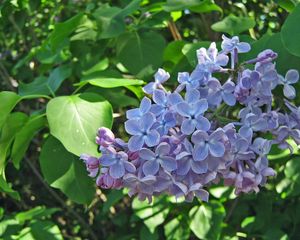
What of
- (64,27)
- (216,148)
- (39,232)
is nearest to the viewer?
(216,148)

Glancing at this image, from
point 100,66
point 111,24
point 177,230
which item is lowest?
point 177,230

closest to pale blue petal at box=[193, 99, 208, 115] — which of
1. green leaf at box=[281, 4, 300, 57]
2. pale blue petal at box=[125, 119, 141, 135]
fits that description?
pale blue petal at box=[125, 119, 141, 135]

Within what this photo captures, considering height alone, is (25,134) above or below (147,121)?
below

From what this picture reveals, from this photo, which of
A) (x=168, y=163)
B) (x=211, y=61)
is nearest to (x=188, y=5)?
(x=211, y=61)

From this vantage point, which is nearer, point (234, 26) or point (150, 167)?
point (150, 167)

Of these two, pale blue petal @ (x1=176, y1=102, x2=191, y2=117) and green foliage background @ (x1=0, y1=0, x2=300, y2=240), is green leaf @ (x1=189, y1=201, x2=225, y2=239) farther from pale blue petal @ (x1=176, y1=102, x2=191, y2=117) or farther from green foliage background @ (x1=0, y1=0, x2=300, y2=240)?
pale blue petal @ (x1=176, y1=102, x2=191, y2=117)

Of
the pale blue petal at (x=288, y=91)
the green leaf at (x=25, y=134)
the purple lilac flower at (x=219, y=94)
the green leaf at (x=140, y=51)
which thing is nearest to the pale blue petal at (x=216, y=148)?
the purple lilac flower at (x=219, y=94)

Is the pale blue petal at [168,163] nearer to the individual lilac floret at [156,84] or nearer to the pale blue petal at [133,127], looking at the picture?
the pale blue petal at [133,127]

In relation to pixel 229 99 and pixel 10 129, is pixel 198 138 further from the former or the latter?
pixel 10 129
